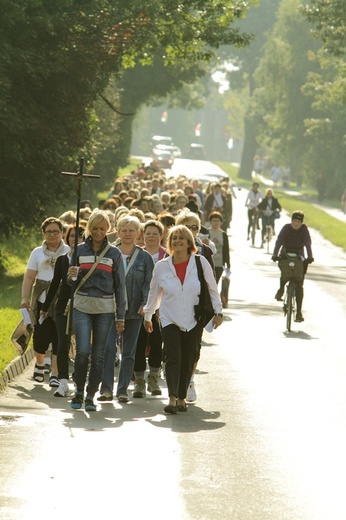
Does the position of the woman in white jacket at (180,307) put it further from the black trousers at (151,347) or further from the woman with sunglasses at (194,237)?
the black trousers at (151,347)

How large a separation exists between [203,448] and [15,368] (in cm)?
465

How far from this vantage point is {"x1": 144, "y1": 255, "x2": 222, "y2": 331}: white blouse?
42.3 feet

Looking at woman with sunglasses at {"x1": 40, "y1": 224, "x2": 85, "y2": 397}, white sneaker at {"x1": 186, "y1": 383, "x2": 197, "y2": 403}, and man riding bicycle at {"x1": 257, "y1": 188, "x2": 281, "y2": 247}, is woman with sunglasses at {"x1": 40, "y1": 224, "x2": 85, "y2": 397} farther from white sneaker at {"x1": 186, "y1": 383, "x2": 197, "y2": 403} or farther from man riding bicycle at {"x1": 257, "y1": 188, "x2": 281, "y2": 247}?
man riding bicycle at {"x1": 257, "y1": 188, "x2": 281, "y2": 247}

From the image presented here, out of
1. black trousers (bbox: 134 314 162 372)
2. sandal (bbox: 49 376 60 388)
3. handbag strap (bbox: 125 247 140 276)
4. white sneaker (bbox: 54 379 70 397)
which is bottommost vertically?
sandal (bbox: 49 376 60 388)

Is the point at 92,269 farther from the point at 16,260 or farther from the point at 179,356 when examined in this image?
the point at 16,260

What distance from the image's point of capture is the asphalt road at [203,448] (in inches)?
340

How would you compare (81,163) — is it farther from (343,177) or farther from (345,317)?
(343,177)

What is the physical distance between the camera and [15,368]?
1512 cm

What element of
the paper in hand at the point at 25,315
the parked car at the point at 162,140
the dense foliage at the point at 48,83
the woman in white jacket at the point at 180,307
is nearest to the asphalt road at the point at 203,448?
the woman in white jacket at the point at 180,307

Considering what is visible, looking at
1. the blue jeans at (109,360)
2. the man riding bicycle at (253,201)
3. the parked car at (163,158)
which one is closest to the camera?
the blue jeans at (109,360)

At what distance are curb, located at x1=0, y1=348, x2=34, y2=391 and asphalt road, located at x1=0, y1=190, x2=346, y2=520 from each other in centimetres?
10

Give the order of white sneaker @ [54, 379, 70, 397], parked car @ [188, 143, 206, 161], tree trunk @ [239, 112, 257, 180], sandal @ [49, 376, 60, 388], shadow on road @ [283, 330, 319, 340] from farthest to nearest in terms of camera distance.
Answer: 1. parked car @ [188, 143, 206, 161]
2. tree trunk @ [239, 112, 257, 180]
3. shadow on road @ [283, 330, 319, 340]
4. sandal @ [49, 376, 60, 388]
5. white sneaker @ [54, 379, 70, 397]

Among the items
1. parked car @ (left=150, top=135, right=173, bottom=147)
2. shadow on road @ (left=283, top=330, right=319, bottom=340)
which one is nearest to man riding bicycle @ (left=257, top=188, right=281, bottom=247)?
shadow on road @ (left=283, top=330, right=319, bottom=340)

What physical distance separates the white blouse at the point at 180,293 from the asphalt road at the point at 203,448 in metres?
0.83
